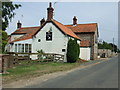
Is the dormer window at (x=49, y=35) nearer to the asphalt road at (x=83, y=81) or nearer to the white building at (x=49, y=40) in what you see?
the white building at (x=49, y=40)

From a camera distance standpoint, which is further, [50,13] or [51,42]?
[50,13]

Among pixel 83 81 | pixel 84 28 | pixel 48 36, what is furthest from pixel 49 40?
pixel 83 81

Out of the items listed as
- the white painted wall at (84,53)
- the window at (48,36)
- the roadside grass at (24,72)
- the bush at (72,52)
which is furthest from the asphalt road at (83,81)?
the white painted wall at (84,53)

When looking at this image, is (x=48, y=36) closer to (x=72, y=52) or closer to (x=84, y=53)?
(x=72, y=52)

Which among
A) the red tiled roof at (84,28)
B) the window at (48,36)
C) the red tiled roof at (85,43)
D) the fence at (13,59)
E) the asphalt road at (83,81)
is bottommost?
the asphalt road at (83,81)

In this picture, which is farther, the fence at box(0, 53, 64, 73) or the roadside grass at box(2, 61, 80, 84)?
the fence at box(0, 53, 64, 73)

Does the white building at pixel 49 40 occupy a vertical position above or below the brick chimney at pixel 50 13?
below

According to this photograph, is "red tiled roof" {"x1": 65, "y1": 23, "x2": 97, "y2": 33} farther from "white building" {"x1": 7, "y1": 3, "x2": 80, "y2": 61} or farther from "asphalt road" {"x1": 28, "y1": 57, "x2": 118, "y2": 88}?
"asphalt road" {"x1": 28, "y1": 57, "x2": 118, "y2": 88}

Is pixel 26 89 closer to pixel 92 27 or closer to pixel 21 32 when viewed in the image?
pixel 92 27

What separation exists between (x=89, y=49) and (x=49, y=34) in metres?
11.8

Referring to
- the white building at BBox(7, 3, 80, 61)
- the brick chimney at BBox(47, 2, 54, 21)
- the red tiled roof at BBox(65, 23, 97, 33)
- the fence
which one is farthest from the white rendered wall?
the red tiled roof at BBox(65, 23, 97, 33)

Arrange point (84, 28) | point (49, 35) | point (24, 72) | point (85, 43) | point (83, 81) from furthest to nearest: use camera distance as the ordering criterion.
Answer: point (84, 28), point (85, 43), point (49, 35), point (24, 72), point (83, 81)

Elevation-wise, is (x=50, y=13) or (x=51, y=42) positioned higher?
(x=50, y=13)

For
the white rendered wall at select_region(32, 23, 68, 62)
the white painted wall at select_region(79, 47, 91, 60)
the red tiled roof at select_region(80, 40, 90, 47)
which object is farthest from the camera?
the red tiled roof at select_region(80, 40, 90, 47)
